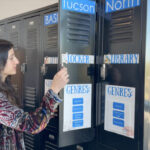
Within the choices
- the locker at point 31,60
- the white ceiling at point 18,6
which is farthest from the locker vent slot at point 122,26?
the white ceiling at point 18,6

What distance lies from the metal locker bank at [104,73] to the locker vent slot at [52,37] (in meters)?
0.48

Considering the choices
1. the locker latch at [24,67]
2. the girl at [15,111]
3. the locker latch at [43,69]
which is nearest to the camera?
the girl at [15,111]

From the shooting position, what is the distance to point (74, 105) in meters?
1.74

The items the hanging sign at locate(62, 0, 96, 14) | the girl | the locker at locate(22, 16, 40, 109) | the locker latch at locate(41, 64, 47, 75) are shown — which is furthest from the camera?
the locker at locate(22, 16, 40, 109)

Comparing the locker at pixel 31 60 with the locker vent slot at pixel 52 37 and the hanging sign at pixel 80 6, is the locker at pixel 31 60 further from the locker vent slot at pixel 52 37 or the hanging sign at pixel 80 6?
the hanging sign at pixel 80 6

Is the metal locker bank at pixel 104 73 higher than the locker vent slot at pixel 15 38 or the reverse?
the reverse

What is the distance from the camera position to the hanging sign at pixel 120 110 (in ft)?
5.21

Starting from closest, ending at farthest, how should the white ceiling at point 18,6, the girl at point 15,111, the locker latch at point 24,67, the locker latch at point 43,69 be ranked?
the girl at point 15,111 → the locker latch at point 43,69 → the locker latch at point 24,67 → the white ceiling at point 18,6

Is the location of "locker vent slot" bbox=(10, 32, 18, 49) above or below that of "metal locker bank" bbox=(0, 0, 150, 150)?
above

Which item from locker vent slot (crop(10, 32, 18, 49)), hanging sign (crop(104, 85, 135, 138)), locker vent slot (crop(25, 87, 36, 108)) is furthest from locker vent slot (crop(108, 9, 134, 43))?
locker vent slot (crop(10, 32, 18, 49))

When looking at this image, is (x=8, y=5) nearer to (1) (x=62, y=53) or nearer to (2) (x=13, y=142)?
(1) (x=62, y=53)

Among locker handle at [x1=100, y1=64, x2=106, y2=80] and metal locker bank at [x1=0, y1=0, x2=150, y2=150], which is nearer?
metal locker bank at [x1=0, y1=0, x2=150, y2=150]

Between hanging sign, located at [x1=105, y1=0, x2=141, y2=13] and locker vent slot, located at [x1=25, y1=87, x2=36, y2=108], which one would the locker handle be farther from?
locker vent slot, located at [x1=25, y1=87, x2=36, y2=108]

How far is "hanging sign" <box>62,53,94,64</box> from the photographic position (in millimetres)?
1689
